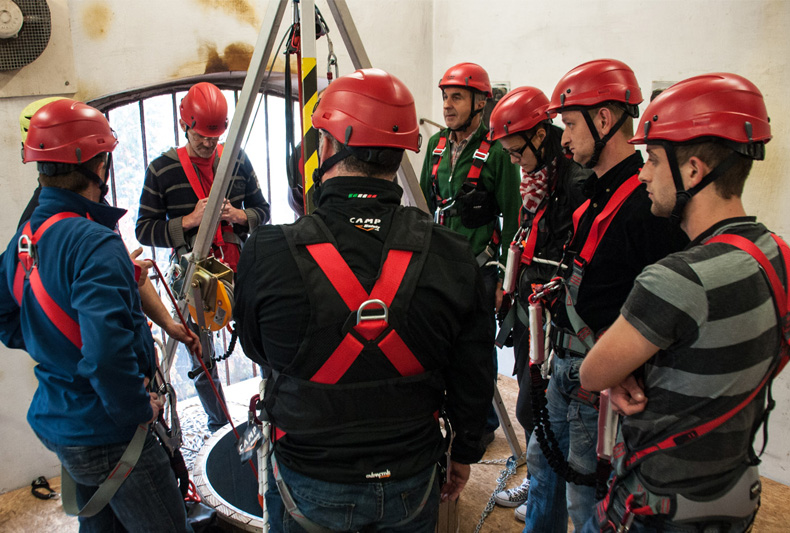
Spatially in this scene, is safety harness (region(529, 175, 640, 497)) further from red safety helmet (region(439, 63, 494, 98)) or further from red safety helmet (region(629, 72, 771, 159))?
red safety helmet (region(439, 63, 494, 98))

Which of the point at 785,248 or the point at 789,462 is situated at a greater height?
the point at 785,248

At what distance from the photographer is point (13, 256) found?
182cm

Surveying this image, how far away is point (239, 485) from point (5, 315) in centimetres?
138

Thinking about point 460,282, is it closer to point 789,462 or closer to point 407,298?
point 407,298

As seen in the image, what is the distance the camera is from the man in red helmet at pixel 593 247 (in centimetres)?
179

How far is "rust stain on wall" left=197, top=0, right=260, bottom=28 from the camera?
11.7 feet

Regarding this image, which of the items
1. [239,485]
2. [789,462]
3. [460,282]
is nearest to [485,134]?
[460,282]

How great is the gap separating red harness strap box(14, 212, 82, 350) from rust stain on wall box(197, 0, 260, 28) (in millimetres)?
2358

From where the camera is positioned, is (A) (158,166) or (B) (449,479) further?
(A) (158,166)

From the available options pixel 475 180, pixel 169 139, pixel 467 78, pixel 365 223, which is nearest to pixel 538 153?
pixel 475 180

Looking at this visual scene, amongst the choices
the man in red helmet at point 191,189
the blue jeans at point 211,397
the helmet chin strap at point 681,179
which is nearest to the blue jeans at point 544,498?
the helmet chin strap at point 681,179

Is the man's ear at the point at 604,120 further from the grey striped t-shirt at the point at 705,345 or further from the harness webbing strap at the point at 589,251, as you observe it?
the grey striped t-shirt at the point at 705,345

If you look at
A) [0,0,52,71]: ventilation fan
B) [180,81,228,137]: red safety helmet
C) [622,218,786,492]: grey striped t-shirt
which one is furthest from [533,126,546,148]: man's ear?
[0,0,52,71]: ventilation fan

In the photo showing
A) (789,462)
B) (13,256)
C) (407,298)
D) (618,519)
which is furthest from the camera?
(789,462)
